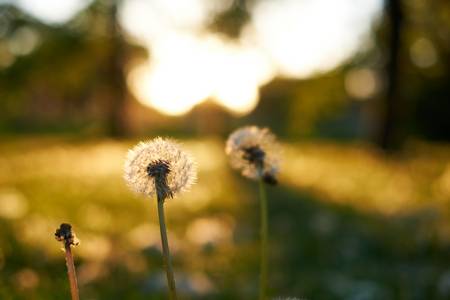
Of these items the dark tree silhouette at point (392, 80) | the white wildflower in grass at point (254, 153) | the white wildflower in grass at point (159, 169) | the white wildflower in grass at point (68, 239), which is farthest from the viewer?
the dark tree silhouette at point (392, 80)

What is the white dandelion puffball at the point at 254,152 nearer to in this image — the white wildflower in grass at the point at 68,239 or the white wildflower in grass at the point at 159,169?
the white wildflower in grass at the point at 159,169

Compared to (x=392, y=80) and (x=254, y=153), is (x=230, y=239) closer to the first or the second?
(x=254, y=153)

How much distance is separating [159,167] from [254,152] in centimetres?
49

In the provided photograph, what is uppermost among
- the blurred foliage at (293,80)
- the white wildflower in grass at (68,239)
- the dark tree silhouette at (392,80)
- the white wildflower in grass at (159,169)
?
the blurred foliage at (293,80)

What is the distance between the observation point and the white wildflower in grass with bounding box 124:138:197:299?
1.95m

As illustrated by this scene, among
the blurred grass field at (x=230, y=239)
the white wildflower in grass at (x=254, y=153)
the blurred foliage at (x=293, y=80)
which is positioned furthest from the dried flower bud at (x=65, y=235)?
the blurred foliage at (x=293, y=80)

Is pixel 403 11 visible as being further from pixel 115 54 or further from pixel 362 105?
pixel 362 105

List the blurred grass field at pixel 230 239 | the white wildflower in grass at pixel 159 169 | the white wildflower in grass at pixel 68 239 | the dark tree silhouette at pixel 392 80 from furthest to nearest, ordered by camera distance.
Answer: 1. the dark tree silhouette at pixel 392 80
2. the blurred grass field at pixel 230 239
3. the white wildflower in grass at pixel 159 169
4. the white wildflower in grass at pixel 68 239

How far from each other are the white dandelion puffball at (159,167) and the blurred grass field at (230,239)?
A: 51.7 inches

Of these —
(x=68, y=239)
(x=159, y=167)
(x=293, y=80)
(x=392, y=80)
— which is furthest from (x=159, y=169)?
(x=293, y=80)

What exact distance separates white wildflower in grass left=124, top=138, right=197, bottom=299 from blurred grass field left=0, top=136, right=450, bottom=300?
1.32 meters

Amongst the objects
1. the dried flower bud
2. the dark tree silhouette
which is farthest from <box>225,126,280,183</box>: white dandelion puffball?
the dark tree silhouette

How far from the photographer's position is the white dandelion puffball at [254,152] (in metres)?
2.29

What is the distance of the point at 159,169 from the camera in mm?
1944
